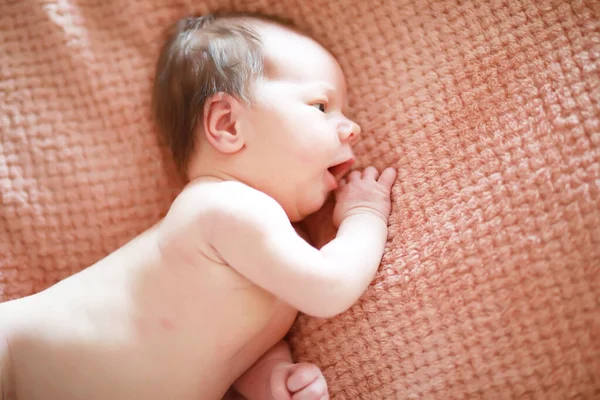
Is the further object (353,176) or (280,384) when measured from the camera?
(353,176)

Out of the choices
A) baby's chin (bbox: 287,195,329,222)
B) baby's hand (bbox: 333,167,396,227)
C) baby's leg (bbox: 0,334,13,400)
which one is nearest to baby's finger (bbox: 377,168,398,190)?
baby's hand (bbox: 333,167,396,227)

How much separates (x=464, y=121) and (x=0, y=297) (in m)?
0.88

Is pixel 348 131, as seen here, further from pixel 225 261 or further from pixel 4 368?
pixel 4 368

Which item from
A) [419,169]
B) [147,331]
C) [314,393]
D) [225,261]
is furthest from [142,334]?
[419,169]

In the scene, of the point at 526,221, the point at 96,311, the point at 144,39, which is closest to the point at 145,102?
the point at 144,39

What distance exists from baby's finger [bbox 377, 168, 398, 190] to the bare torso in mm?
273

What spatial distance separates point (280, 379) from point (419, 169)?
1.34 ft

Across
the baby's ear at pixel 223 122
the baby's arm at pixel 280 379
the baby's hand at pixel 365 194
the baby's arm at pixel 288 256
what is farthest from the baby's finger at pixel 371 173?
the baby's arm at pixel 280 379

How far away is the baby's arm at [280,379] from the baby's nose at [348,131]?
0.38 metres

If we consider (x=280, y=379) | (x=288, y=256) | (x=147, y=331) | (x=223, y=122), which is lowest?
(x=280, y=379)

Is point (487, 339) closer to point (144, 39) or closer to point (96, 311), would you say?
point (96, 311)

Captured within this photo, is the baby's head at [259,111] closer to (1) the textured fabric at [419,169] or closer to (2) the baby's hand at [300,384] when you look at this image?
(1) the textured fabric at [419,169]

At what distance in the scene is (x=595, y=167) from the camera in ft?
2.52

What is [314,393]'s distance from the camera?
2.68 feet
